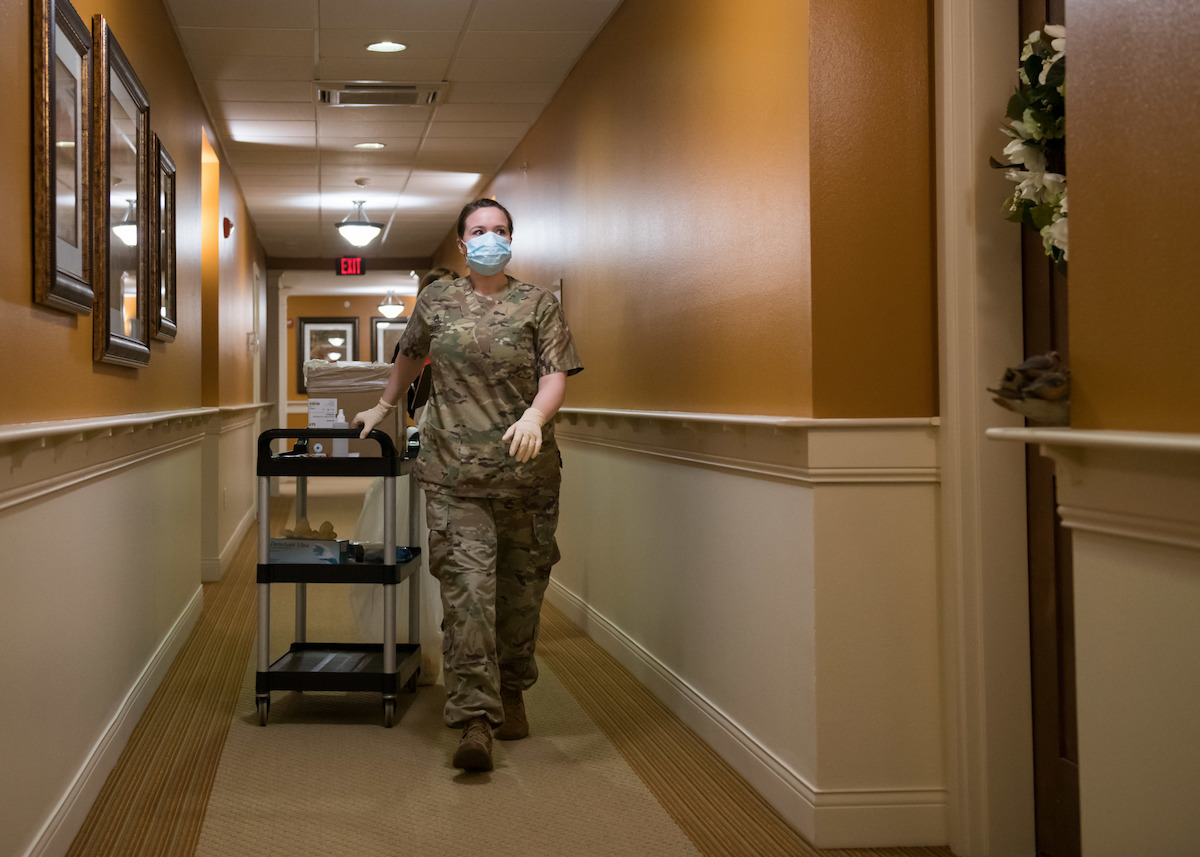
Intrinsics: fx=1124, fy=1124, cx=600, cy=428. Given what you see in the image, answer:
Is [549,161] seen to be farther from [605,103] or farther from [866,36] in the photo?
[866,36]

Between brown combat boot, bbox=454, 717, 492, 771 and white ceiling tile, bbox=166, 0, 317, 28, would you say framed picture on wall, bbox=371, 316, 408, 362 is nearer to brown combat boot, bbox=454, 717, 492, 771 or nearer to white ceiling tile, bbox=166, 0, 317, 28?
white ceiling tile, bbox=166, 0, 317, 28

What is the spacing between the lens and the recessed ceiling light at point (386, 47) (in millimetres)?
4879

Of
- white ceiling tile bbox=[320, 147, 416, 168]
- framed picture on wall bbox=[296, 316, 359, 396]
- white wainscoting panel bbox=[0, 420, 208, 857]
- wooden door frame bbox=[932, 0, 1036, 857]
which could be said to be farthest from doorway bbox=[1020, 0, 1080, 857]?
framed picture on wall bbox=[296, 316, 359, 396]

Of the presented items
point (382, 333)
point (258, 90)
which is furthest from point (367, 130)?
point (382, 333)

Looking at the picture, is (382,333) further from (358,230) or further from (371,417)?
(371,417)

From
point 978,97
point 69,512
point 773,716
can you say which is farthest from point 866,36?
point 69,512

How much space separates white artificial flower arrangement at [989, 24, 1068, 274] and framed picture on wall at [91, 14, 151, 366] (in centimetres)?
228

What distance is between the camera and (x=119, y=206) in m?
3.32

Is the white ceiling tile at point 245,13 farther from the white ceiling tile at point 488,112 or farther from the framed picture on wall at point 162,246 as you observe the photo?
the white ceiling tile at point 488,112

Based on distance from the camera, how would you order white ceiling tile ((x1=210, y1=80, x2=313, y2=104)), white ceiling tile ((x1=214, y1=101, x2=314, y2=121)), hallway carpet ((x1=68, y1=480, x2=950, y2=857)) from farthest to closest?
white ceiling tile ((x1=214, y1=101, x2=314, y2=121)), white ceiling tile ((x1=210, y1=80, x2=313, y2=104)), hallway carpet ((x1=68, y1=480, x2=950, y2=857))

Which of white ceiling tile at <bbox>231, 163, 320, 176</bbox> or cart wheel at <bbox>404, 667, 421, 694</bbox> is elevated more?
white ceiling tile at <bbox>231, 163, 320, 176</bbox>

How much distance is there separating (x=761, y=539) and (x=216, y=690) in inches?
84.0

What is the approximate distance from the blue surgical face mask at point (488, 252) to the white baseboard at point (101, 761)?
163 cm

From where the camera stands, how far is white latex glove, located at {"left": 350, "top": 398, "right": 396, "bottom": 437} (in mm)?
3447
